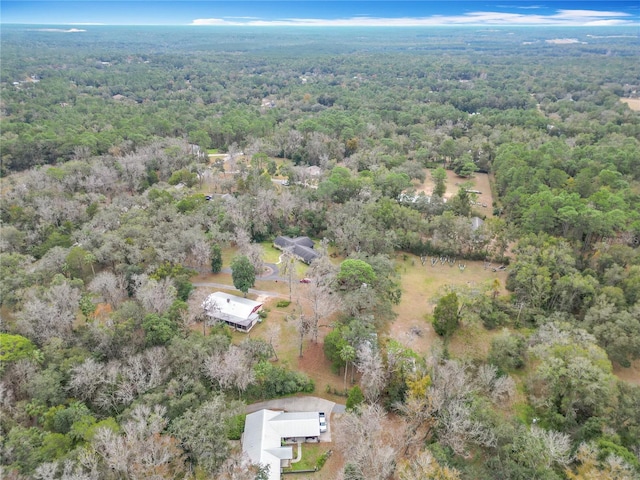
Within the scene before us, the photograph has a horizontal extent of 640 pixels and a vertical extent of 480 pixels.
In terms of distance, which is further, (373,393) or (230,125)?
(230,125)

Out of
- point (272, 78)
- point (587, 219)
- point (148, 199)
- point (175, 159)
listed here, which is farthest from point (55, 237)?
point (272, 78)

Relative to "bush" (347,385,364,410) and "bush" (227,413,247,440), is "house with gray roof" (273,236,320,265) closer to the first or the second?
"bush" (347,385,364,410)

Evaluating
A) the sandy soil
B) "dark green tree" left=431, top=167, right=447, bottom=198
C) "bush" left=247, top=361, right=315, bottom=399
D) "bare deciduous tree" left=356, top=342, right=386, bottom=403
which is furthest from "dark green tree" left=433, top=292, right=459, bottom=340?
the sandy soil

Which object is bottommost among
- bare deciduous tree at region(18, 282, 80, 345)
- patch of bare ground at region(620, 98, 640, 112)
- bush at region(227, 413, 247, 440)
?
bush at region(227, 413, 247, 440)

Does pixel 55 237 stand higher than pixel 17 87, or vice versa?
pixel 17 87

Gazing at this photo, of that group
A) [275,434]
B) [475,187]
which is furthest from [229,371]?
[475,187]

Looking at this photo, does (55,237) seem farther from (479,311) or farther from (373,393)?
(479,311)
